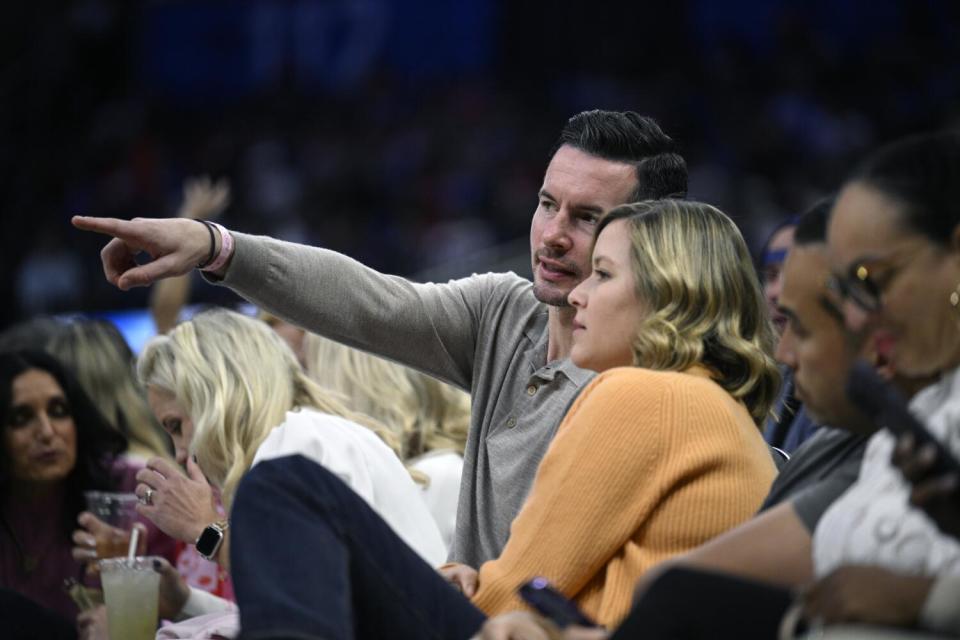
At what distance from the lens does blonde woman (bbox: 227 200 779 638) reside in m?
1.91

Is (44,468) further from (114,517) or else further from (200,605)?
(200,605)

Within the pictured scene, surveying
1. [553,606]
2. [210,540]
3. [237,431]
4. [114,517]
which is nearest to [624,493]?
[553,606]

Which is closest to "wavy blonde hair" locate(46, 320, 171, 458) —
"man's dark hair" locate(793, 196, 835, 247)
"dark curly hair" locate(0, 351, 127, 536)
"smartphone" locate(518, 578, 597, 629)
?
"dark curly hair" locate(0, 351, 127, 536)

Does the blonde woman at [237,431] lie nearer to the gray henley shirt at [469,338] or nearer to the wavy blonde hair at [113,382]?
the gray henley shirt at [469,338]

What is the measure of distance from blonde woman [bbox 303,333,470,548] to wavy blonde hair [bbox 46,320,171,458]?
557 millimetres

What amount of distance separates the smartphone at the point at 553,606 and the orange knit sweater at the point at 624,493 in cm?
14

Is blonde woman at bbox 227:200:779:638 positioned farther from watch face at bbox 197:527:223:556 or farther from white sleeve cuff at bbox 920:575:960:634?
watch face at bbox 197:527:223:556

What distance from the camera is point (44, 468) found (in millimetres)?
3627

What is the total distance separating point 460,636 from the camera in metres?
Answer: 2.01

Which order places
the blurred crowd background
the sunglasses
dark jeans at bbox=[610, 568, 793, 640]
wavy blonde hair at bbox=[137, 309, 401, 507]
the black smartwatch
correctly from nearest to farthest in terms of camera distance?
1. dark jeans at bbox=[610, 568, 793, 640]
2. the sunglasses
3. the black smartwatch
4. wavy blonde hair at bbox=[137, 309, 401, 507]
5. the blurred crowd background

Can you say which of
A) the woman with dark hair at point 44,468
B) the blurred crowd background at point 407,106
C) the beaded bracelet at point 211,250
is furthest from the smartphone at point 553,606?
the blurred crowd background at point 407,106

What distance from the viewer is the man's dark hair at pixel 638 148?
2898mm

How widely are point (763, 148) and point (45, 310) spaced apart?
12.7 ft

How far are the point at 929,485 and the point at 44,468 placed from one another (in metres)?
2.55
